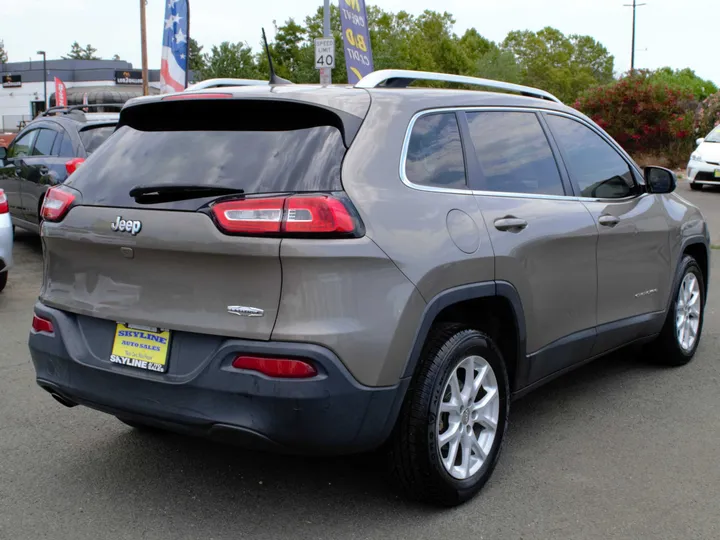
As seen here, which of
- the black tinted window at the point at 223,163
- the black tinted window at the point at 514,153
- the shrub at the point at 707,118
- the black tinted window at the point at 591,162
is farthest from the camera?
the shrub at the point at 707,118

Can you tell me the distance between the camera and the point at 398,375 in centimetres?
315

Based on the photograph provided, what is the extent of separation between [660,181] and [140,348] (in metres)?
3.42

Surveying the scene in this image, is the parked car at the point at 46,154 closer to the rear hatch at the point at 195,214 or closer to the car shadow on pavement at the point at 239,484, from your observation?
the car shadow on pavement at the point at 239,484

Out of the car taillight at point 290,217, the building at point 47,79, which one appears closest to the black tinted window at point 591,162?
the car taillight at point 290,217

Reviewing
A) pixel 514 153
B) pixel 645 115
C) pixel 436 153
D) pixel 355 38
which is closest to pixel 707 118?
pixel 645 115

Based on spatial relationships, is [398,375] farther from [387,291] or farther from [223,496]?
[223,496]

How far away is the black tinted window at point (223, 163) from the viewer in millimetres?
3125

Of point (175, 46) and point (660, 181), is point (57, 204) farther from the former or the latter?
point (175, 46)

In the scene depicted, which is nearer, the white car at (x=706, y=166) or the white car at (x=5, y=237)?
the white car at (x=5, y=237)

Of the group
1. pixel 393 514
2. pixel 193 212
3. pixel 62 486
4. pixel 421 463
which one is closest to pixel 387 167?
pixel 193 212

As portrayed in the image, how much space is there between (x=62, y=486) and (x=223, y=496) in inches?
29.4

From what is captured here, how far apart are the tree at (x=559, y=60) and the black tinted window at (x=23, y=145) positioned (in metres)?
84.5

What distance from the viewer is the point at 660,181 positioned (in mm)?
5152

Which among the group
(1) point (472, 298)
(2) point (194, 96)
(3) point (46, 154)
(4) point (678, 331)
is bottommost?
(4) point (678, 331)
